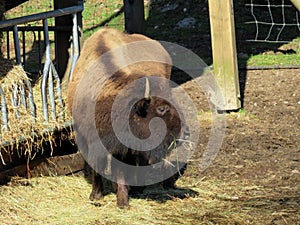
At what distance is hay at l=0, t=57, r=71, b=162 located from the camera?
548 cm

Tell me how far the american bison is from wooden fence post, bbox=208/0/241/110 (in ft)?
7.65

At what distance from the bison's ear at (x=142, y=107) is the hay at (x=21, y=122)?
1089 millimetres

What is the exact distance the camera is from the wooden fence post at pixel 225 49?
813cm

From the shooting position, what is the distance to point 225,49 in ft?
27.1

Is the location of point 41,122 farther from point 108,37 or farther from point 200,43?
point 200,43

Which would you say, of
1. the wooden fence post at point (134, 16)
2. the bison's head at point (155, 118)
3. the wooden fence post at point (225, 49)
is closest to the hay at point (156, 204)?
the bison's head at point (155, 118)

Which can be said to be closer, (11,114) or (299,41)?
(11,114)

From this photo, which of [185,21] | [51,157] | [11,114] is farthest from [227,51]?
[185,21]

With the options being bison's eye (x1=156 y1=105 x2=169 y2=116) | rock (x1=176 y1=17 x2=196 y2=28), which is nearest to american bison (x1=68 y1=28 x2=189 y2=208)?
bison's eye (x1=156 y1=105 x2=169 y2=116)

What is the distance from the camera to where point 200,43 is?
1291 cm

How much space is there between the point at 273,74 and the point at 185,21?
5155 millimetres

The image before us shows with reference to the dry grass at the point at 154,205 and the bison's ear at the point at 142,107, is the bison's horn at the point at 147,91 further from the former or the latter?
the dry grass at the point at 154,205

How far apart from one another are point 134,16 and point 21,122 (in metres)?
3.70

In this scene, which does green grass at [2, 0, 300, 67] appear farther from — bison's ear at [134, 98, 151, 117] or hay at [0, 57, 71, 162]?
bison's ear at [134, 98, 151, 117]
